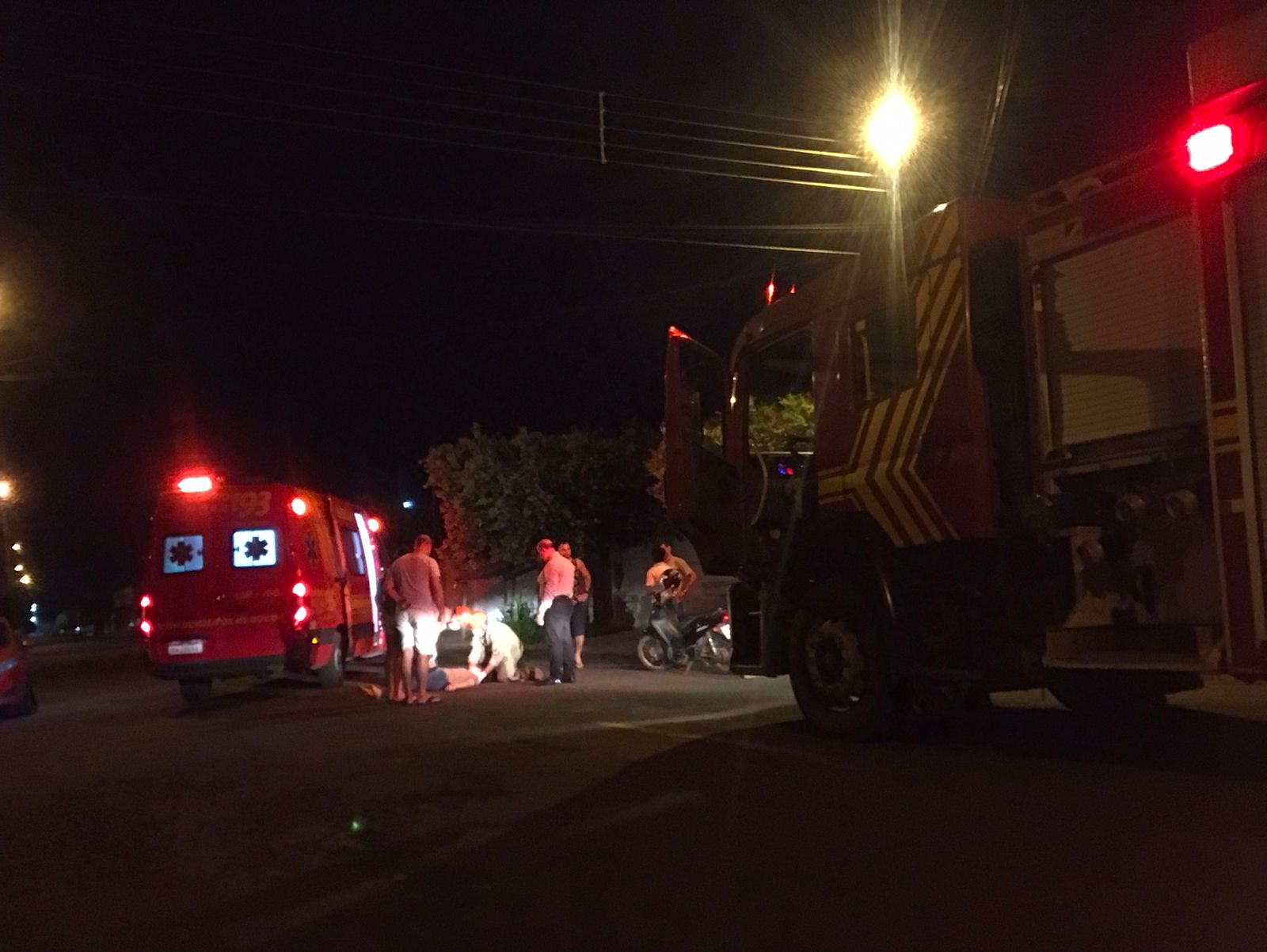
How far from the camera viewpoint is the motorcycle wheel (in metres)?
15.8

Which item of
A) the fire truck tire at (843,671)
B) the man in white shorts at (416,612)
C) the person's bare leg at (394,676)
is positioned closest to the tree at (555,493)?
the person's bare leg at (394,676)

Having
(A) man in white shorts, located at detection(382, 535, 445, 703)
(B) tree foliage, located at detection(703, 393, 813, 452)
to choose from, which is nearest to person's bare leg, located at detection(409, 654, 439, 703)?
(A) man in white shorts, located at detection(382, 535, 445, 703)

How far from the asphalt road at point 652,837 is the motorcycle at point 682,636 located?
5.43 meters

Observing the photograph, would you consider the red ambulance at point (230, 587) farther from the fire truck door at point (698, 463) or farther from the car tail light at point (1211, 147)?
the car tail light at point (1211, 147)

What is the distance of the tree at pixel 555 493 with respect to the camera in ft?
81.1

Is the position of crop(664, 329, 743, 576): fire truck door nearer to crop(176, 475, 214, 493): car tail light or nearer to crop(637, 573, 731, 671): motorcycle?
crop(637, 573, 731, 671): motorcycle

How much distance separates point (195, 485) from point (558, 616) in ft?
13.8

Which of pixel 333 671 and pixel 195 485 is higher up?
pixel 195 485

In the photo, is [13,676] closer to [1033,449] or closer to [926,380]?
[926,380]

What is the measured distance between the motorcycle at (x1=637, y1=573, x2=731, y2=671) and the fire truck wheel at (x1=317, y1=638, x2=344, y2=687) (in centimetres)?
386

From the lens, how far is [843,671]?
8469mm

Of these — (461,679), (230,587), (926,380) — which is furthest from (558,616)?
(926,380)

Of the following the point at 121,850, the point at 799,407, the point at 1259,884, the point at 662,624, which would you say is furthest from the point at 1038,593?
the point at 799,407

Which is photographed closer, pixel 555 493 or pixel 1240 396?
pixel 1240 396
